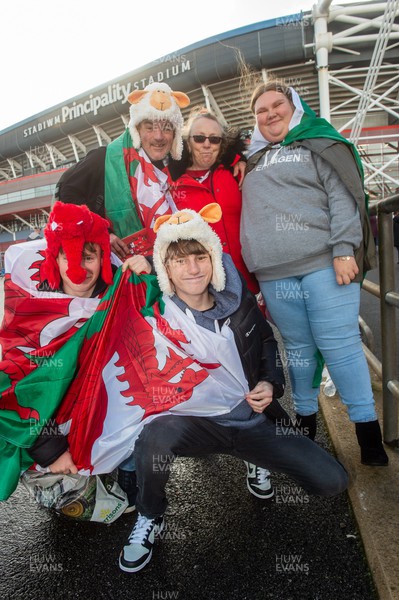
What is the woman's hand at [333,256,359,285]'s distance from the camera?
1901 millimetres

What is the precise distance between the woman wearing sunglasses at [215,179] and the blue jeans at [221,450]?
98 centimetres

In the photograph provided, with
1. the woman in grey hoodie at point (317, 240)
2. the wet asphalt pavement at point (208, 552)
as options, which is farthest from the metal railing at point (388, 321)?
the wet asphalt pavement at point (208, 552)

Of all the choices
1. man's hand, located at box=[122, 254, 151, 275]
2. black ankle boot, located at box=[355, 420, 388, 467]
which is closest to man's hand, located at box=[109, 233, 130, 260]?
man's hand, located at box=[122, 254, 151, 275]

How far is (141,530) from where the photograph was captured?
1704mm

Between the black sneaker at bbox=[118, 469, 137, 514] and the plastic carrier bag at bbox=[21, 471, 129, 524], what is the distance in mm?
105

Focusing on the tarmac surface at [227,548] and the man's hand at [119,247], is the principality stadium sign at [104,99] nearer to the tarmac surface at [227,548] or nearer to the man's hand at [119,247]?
the man's hand at [119,247]

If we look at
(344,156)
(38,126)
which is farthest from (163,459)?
(38,126)

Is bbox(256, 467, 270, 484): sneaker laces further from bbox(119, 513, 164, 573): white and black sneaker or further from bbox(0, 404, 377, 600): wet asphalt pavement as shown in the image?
bbox(119, 513, 164, 573): white and black sneaker

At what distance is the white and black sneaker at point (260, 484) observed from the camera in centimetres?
201

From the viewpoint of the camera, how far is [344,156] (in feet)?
6.34

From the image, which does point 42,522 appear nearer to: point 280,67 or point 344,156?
point 344,156

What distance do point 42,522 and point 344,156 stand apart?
242 centimetres

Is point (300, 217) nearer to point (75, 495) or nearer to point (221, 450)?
point (221, 450)

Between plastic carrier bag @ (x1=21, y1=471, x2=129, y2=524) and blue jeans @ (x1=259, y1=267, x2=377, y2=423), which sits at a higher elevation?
blue jeans @ (x1=259, y1=267, x2=377, y2=423)
